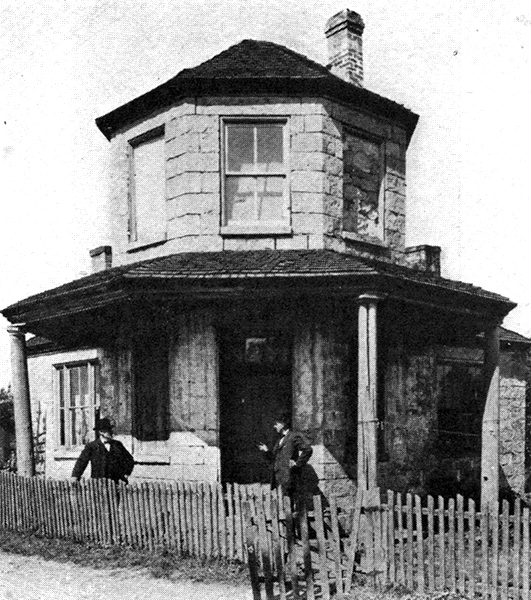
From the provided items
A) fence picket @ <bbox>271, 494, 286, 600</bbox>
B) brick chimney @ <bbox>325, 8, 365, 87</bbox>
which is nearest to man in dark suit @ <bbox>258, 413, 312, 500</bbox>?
fence picket @ <bbox>271, 494, 286, 600</bbox>

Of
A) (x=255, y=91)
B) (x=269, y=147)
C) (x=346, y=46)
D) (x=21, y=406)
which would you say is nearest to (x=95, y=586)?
(x=21, y=406)

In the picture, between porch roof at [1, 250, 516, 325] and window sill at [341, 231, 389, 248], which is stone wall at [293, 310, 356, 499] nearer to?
porch roof at [1, 250, 516, 325]

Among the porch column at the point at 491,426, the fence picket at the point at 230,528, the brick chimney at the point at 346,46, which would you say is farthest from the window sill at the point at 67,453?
the brick chimney at the point at 346,46

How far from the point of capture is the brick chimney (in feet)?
46.6

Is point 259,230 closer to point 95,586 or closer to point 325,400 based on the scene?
point 325,400

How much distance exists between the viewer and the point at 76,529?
1049 cm

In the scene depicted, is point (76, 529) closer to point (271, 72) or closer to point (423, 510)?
point (423, 510)

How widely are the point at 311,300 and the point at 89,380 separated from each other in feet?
18.6

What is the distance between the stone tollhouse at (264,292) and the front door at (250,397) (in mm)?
24

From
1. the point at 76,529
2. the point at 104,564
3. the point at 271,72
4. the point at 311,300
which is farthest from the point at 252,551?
the point at 271,72

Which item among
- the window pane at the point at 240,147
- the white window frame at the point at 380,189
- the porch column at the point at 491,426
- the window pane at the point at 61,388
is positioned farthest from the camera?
the window pane at the point at 61,388

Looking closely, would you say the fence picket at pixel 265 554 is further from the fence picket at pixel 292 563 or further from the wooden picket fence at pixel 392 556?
the fence picket at pixel 292 563

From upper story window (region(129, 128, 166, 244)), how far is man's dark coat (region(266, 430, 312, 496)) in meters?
4.42

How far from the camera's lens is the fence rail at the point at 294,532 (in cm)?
742
